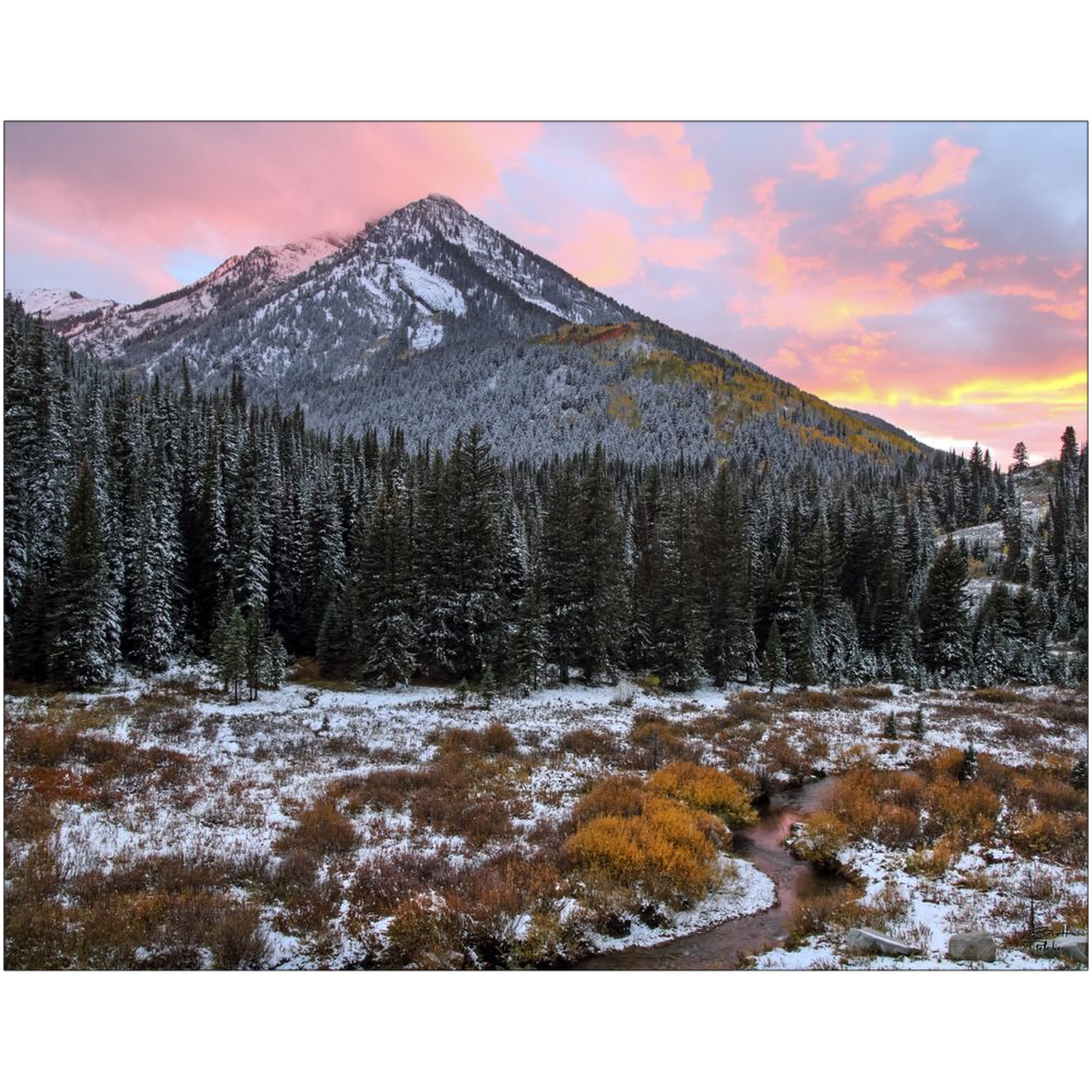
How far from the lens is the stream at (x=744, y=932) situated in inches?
436

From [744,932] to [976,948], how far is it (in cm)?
375

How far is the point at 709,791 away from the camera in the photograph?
1912 cm

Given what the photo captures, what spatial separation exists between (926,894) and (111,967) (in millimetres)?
14361

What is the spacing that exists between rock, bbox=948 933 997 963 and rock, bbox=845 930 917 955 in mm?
617

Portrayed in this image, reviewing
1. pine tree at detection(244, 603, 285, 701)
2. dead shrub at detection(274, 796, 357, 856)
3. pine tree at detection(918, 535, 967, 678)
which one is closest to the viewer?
dead shrub at detection(274, 796, 357, 856)

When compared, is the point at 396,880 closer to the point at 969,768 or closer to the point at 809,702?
the point at 969,768

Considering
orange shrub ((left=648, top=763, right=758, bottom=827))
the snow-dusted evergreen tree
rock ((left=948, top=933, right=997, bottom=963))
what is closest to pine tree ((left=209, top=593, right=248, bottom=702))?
the snow-dusted evergreen tree

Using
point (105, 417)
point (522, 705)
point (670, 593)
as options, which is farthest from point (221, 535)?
point (670, 593)

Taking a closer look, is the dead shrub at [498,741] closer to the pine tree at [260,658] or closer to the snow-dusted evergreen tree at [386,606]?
the snow-dusted evergreen tree at [386,606]

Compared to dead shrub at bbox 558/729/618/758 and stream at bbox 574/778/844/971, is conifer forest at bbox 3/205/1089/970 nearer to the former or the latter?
stream at bbox 574/778/844/971

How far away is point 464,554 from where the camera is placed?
135ft

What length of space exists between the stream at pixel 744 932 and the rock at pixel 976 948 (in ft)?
9.25

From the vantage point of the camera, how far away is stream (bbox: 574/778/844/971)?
1106 centimetres

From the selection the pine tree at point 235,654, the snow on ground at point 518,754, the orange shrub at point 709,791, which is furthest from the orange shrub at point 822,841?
the pine tree at point 235,654
